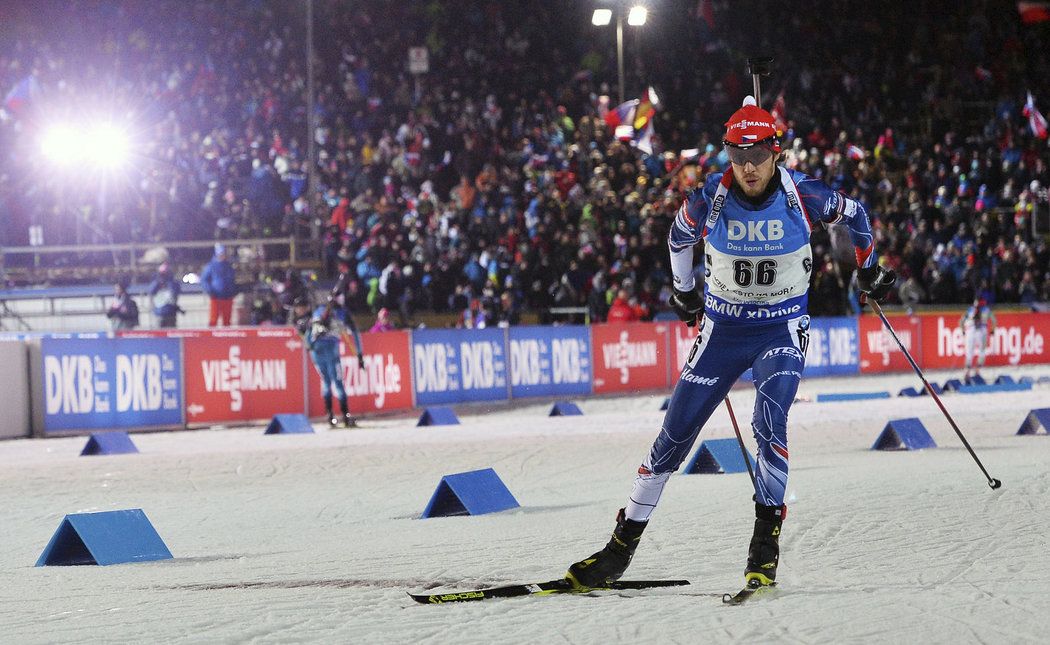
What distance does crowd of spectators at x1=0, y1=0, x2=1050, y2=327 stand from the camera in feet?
88.6

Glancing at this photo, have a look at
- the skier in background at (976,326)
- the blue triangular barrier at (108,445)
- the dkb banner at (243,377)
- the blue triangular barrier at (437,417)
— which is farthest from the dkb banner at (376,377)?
the skier in background at (976,326)

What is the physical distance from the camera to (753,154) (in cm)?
629

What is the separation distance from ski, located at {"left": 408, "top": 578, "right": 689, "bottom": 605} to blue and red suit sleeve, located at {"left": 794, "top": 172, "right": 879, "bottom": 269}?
1813 millimetres

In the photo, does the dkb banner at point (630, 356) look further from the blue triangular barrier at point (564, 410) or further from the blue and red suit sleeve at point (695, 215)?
the blue and red suit sleeve at point (695, 215)

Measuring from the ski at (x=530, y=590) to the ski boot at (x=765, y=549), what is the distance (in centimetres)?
41

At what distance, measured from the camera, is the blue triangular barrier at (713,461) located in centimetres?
1202

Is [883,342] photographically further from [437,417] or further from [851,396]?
[437,417]

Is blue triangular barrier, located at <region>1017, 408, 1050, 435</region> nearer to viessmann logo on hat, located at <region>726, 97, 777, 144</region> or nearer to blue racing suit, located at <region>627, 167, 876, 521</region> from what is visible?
blue racing suit, located at <region>627, 167, 876, 521</region>

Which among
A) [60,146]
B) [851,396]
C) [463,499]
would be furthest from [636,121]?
[463,499]

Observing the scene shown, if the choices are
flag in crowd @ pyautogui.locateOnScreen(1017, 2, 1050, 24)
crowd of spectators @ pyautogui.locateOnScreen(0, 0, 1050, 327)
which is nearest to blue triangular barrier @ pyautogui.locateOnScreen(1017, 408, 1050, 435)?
crowd of spectators @ pyautogui.locateOnScreen(0, 0, 1050, 327)

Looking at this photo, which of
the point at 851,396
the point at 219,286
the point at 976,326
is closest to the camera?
the point at 851,396

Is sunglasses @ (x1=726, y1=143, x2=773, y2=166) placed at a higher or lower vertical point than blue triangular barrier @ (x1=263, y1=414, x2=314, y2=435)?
higher

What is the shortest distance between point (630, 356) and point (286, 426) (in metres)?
9.04

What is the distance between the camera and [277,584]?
272 inches
